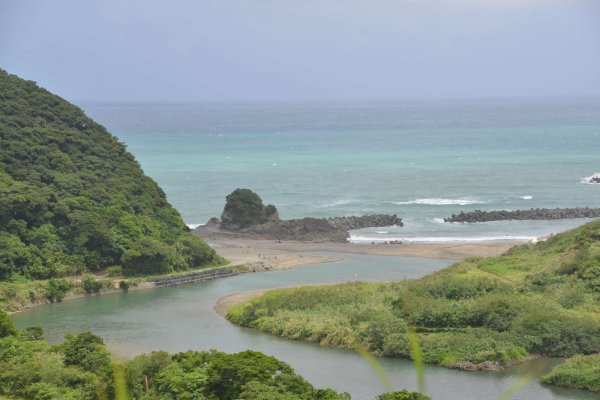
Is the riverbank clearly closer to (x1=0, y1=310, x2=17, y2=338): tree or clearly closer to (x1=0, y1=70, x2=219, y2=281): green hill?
(x1=0, y1=70, x2=219, y2=281): green hill

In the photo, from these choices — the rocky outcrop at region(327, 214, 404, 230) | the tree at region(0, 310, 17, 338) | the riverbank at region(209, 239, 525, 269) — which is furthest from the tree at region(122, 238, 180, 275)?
the rocky outcrop at region(327, 214, 404, 230)

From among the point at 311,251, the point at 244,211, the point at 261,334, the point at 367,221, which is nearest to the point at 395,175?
the point at 367,221

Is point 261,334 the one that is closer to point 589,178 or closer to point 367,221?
point 367,221

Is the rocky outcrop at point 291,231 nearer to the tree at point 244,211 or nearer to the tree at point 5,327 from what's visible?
the tree at point 244,211

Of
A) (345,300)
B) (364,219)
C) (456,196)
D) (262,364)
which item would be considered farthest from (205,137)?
(262,364)

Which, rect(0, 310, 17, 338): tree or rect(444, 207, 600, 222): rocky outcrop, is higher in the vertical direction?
rect(444, 207, 600, 222): rocky outcrop

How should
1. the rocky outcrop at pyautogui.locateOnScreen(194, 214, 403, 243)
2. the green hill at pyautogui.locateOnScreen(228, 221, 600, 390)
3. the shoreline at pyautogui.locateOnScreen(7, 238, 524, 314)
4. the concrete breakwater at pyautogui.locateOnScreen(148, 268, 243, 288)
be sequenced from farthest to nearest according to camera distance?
the rocky outcrop at pyautogui.locateOnScreen(194, 214, 403, 243), the shoreline at pyautogui.locateOnScreen(7, 238, 524, 314), the concrete breakwater at pyautogui.locateOnScreen(148, 268, 243, 288), the green hill at pyautogui.locateOnScreen(228, 221, 600, 390)

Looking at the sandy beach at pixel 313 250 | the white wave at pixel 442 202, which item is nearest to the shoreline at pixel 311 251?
the sandy beach at pixel 313 250

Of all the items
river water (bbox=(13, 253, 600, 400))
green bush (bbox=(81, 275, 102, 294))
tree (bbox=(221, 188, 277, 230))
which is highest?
tree (bbox=(221, 188, 277, 230))

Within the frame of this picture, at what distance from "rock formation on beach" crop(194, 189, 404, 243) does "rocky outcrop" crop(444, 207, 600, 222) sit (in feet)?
32.0

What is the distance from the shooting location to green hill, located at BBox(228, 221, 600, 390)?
40000 millimetres

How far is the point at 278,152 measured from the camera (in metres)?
158

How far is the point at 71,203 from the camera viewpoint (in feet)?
213

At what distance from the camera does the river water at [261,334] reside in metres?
36.4
